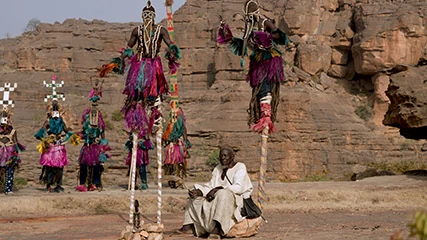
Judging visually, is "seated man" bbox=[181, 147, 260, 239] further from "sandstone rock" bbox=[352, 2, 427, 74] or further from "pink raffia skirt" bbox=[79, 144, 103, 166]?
"sandstone rock" bbox=[352, 2, 427, 74]

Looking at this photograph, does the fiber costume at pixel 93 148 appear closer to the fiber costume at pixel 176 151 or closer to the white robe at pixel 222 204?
the fiber costume at pixel 176 151

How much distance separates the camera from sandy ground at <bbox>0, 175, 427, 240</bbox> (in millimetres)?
7785

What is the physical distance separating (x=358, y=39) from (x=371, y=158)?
13144 mm

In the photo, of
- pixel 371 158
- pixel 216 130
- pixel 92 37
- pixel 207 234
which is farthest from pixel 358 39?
pixel 207 234

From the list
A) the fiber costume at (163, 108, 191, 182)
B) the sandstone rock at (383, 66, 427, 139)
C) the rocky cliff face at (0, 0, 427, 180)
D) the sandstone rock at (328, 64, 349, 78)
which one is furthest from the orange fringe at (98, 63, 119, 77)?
the sandstone rock at (328, 64, 349, 78)

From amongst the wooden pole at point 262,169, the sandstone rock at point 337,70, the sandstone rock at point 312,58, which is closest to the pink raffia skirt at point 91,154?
the wooden pole at point 262,169

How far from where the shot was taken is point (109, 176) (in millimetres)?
21547

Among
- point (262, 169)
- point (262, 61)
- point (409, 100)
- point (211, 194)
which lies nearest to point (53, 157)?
point (262, 169)

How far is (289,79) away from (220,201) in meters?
28.4

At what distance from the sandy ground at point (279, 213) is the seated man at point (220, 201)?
0.33 meters

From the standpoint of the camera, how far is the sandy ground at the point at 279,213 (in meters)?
7.79

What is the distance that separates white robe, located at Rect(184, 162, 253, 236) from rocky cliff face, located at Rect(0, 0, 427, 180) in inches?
622

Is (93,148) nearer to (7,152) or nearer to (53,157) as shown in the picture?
(53,157)

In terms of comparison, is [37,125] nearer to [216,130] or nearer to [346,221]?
[216,130]
